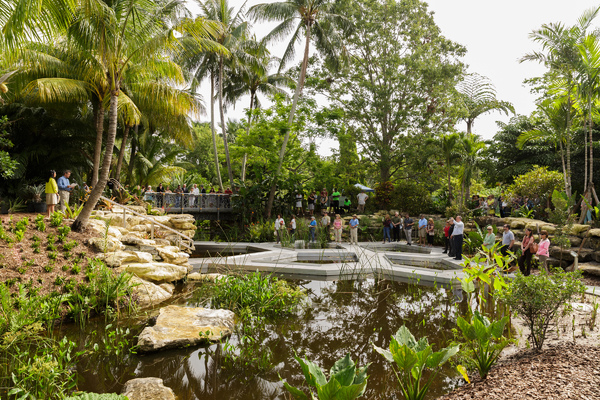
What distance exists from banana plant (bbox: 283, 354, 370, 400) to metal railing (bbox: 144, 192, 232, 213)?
49.7 feet

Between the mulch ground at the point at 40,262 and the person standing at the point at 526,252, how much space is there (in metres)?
9.84

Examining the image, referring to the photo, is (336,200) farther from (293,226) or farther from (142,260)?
(142,260)

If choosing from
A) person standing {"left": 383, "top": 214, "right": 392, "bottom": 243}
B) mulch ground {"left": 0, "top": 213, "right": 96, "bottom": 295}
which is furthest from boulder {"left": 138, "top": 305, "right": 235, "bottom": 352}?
person standing {"left": 383, "top": 214, "right": 392, "bottom": 243}

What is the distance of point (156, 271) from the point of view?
848 cm

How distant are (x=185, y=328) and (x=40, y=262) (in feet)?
12.7

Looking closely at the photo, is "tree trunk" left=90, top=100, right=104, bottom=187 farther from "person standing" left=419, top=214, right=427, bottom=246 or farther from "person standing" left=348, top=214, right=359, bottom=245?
"person standing" left=419, top=214, right=427, bottom=246

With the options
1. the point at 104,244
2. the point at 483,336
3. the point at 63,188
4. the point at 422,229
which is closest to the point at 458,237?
the point at 422,229

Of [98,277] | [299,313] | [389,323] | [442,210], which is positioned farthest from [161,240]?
[442,210]

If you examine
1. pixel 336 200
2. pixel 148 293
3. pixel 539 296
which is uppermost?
pixel 336 200

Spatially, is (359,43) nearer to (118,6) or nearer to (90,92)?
(90,92)

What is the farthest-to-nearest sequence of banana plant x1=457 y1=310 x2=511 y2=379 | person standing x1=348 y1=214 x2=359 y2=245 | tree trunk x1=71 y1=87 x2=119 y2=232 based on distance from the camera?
person standing x1=348 y1=214 x2=359 y2=245 < tree trunk x1=71 y1=87 x2=119 y2=232 < banana plant x1=457 y1=310 x2=511 y2=379

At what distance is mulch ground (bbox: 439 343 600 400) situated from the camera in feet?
11.0

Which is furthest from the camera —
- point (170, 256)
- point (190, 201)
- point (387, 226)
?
point (190, 201)

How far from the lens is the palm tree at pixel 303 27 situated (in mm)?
18375
